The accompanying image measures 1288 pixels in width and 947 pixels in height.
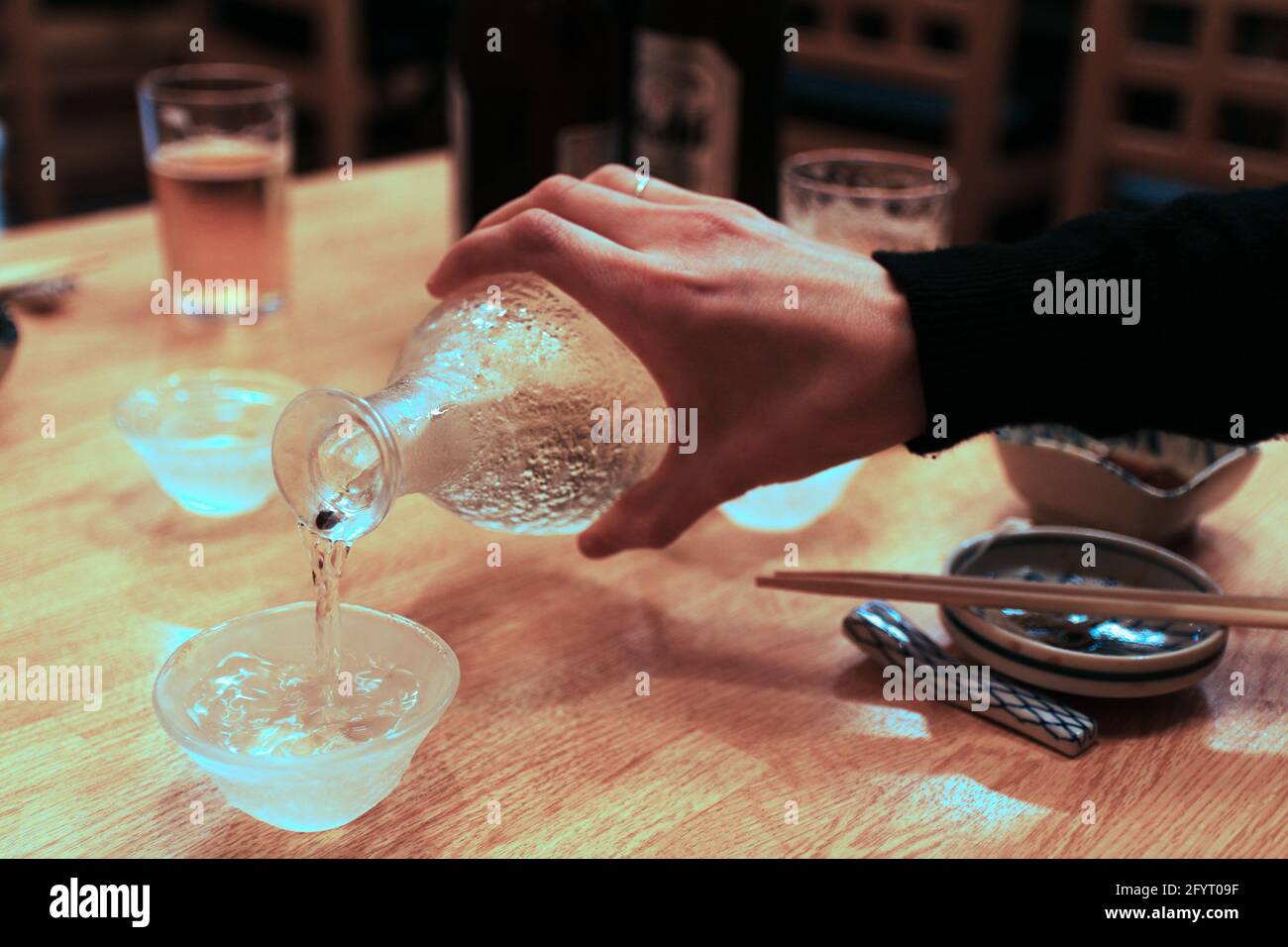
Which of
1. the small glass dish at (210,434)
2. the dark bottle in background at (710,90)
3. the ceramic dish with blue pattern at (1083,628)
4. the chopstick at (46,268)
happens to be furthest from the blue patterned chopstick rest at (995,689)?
the chopstick at (46,268)

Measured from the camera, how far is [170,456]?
93 centimetres

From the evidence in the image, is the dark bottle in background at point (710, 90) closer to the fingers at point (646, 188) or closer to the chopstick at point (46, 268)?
the fingers at point (646, 188)

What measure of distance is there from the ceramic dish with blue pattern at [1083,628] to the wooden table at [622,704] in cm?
3

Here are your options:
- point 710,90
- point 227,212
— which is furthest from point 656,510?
point 227,212

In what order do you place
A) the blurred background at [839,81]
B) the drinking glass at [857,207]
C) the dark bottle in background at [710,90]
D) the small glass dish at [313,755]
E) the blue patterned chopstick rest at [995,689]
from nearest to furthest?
the small glass dish at [313,755] → the blue patterned chopstick rest at [995,689] → the drinking glass at [857,207] → the dark bottle in background at [710,90] → the blurred background at [839,81]

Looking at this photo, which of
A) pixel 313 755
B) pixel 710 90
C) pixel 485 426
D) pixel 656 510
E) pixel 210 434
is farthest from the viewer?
pixel 710 90

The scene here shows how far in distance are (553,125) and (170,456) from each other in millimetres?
519

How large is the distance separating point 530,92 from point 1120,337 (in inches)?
25.9

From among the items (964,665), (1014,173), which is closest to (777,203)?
(964,665)

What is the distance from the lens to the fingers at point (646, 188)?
91 centimetres

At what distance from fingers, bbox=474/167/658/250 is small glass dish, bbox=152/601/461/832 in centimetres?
29

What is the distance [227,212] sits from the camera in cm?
128

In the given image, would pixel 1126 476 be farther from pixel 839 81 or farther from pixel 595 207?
pixel 839 81
